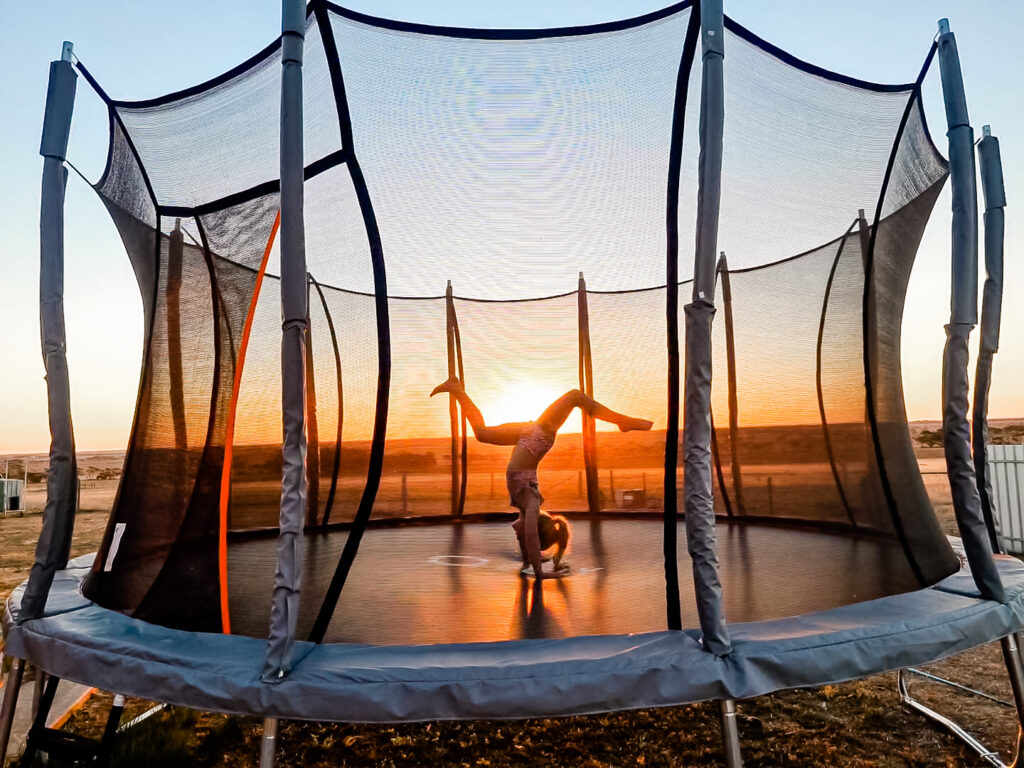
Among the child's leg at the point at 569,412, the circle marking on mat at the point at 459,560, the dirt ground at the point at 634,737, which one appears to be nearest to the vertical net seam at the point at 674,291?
the child's leg at the point at 569,412

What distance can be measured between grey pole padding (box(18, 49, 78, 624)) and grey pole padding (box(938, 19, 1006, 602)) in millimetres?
2532

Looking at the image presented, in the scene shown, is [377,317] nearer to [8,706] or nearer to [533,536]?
[533,536]

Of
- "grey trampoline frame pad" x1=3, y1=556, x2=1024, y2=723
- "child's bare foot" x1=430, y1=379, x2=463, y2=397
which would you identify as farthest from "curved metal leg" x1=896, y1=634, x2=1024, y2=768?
"child's bare foot" x1=430, y1=379, x2=463, y2=397

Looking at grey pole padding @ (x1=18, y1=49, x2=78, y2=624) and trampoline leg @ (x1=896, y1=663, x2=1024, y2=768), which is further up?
grey pole padding @ (x1=18, y1=49, x2=78, y2=624)

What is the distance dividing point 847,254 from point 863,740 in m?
1.87

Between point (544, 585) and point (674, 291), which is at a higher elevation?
point (674, 291)

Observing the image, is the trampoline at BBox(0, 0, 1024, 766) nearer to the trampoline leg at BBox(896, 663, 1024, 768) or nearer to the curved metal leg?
the curved metal leg

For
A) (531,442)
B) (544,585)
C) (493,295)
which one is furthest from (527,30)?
(544,585)

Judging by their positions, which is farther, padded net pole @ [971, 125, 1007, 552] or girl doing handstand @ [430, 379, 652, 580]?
girl doing handstand @ [430, 379, 652, 580]

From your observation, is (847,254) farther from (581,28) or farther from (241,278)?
(241,278)

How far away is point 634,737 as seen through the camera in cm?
250

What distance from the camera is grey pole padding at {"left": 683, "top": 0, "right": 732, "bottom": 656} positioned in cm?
153

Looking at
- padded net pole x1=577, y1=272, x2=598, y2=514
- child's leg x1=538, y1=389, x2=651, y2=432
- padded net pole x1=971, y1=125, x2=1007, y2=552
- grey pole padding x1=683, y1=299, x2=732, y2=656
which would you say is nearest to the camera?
grey pole padding x1=683, y1=299, x2=732, y2=656

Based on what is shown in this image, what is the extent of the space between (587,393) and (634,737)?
136 centimetres
